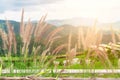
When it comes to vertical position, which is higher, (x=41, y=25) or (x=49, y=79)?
(x=41, y=25)

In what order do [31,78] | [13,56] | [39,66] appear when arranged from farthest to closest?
1. [13,56]
2. [39,66]
3. [31,78]

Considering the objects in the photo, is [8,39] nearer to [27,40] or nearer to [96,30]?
[27,40]

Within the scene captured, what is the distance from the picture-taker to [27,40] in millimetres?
Result: 4781

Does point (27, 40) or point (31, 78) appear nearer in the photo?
point (31, 78)

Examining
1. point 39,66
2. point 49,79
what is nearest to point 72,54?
point 49,79

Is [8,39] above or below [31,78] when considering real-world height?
above

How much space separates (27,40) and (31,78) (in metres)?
0.69

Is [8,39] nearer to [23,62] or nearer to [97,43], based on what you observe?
[23,62]

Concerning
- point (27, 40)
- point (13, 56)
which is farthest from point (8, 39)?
point (13, 56)

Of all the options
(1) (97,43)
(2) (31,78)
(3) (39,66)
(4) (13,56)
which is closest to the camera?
(2) (31,78)

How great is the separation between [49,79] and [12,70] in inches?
34.1

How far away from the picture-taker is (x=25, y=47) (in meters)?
5.25

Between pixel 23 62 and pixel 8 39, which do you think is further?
pixel 23 62

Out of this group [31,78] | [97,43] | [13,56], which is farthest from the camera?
[13,56]
